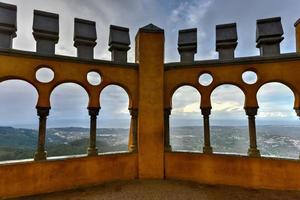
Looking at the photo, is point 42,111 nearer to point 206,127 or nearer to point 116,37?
point 116,37

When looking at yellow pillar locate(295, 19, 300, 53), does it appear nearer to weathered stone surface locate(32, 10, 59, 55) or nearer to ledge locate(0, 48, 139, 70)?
ledge locate(0, 48, 139, 70)

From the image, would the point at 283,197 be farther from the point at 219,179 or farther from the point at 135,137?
the point at 135,137

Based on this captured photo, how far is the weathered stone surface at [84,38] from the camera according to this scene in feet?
18.3

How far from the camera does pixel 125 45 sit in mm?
6051

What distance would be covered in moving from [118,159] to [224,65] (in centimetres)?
368

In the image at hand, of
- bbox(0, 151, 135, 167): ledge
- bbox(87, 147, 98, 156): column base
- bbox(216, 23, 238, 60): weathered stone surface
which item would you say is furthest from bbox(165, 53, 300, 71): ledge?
bbox(87, 147, 98, 156): column base

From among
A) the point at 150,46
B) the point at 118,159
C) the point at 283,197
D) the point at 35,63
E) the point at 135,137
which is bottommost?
the point at 283,197

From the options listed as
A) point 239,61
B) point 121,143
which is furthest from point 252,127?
point 121,143

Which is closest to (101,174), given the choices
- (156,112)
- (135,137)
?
(135,137)

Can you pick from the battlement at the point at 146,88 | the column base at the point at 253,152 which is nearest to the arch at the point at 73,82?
the battlement at the point at 146,88

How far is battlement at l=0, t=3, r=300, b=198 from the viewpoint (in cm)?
495

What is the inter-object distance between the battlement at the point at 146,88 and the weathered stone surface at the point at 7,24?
2 cm

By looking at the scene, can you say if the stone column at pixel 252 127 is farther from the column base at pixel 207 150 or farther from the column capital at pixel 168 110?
the column capital at pixel 168 110

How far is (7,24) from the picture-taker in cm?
488
